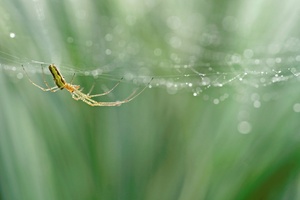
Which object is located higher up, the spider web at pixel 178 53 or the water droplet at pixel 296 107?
the spider web at pixel 178 53

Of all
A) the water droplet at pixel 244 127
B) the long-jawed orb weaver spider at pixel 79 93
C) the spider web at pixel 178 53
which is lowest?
the water droplet at pixel 244 127

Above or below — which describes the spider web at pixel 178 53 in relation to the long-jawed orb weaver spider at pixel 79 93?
above

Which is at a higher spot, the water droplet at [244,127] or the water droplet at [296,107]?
the water droplet at [296,107]

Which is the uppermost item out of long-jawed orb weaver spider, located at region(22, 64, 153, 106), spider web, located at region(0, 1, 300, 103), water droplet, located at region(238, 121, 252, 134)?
spider web, located at region(0, 1, 300, 103)

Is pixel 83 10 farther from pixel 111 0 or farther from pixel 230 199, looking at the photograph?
pixel 230 199

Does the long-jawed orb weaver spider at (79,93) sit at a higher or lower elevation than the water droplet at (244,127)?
higher

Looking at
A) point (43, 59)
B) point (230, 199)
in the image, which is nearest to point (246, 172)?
point (230, 199)
